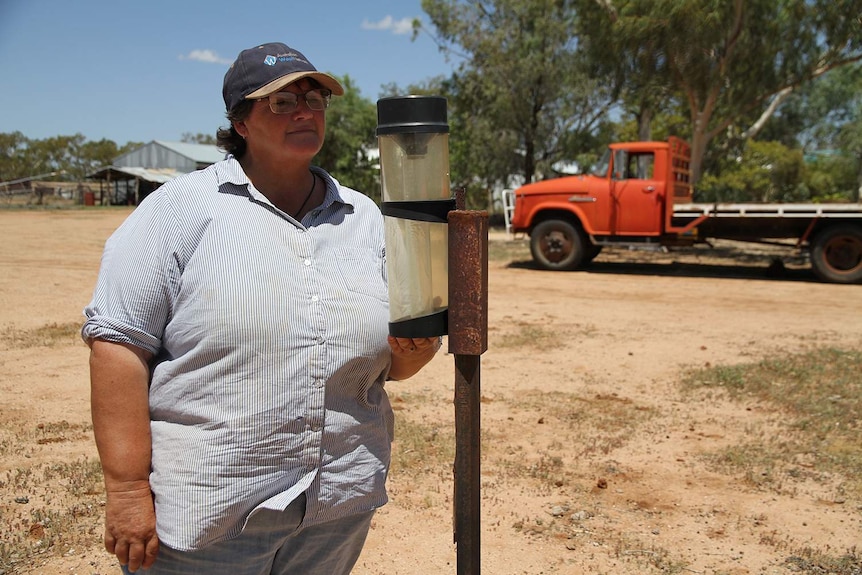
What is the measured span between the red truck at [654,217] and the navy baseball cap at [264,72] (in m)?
11.6

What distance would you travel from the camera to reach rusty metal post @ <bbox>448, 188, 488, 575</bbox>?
1.71 m

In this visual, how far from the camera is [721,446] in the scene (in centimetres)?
498

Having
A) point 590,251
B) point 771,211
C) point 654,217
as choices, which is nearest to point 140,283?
point 654,217

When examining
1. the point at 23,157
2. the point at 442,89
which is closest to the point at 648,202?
the point at 442,89

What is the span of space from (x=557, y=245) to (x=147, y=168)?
42358mm

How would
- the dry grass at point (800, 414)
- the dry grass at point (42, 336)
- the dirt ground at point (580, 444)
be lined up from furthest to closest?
the dry grass at point (42, 336), the dry grass at point (800, 414), the dirt ground at point (580, 444)

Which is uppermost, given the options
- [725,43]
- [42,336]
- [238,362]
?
[725,43]

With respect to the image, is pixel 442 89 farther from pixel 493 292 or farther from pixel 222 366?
pixel 222 366

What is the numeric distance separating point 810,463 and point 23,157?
7188 cm

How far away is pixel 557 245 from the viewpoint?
45.4 feet

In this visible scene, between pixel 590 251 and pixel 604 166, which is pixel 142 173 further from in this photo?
pixel 604 166

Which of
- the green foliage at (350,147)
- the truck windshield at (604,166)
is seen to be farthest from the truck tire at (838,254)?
the green foliage at (350,147)

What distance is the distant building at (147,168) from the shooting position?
4275 cm

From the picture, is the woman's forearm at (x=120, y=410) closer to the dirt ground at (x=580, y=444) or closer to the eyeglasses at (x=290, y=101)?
the eyeglasses at (x=290, y=101)
